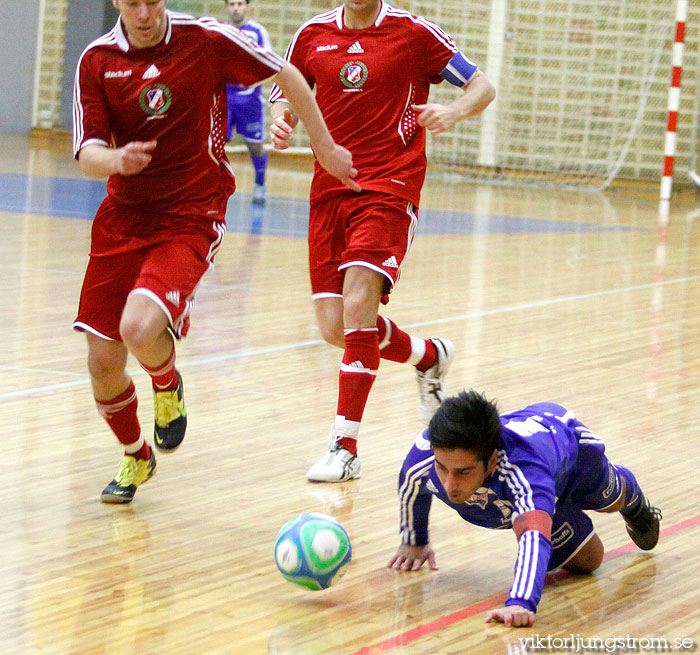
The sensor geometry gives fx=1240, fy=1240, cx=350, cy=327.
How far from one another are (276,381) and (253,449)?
1.06 metres

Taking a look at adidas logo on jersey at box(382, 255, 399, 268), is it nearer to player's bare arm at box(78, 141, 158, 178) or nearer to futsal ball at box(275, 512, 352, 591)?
player's bare arm at box(78, 141, 158, 178)

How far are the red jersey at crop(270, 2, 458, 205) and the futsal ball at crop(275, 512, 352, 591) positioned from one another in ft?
5.29

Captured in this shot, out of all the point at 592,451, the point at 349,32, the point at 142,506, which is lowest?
the point at 142,506

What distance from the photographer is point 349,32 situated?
14.5 feet

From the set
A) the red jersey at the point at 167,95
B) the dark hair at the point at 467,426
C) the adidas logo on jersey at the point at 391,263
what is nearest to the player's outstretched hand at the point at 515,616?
the dark hair at the point at 467,426

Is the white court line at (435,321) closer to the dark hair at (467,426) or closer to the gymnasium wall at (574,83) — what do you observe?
the dark hair at (467,426)

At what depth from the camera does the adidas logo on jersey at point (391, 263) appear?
13.8 feet

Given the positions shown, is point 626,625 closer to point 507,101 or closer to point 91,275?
point 91,275

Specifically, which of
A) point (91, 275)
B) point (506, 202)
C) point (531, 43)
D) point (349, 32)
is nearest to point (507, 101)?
point (531, 43)

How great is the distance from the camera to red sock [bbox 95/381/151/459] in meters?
3.74

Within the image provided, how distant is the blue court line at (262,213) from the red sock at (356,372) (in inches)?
247

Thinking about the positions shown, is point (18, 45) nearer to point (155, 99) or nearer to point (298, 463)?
point (298, 463)

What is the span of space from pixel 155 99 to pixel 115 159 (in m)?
0.35

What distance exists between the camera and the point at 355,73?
14.3 ft
